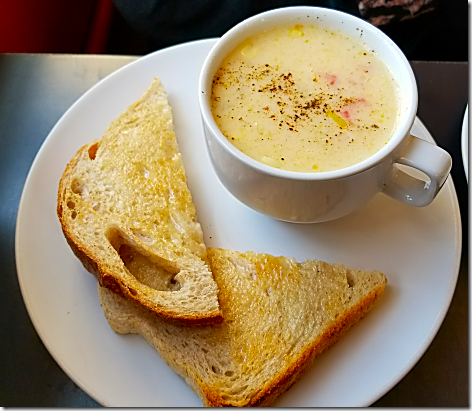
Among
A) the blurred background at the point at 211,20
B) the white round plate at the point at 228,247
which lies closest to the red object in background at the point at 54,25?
the blurred background at the point at 211,20

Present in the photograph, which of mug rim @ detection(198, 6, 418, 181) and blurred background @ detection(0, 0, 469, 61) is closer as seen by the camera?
mug rim @ detection(198, 6, 418, 181)

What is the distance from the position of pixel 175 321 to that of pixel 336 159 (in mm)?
464

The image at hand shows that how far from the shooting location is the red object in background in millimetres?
2053

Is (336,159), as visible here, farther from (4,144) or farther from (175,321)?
(4,144)

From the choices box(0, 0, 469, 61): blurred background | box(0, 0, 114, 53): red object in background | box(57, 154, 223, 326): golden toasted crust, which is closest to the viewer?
box(57, 154, 223, 326): golden toasted crust

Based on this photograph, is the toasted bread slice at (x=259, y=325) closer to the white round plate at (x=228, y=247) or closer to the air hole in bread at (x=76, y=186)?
the white round plate at (x=228, y=247)

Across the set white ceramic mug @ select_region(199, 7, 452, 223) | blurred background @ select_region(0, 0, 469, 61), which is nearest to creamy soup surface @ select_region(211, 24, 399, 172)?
white ceramic mug @ select_region(199, 7, 452, 223)

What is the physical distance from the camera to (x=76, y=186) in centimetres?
126

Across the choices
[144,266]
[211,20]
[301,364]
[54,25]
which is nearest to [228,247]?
[144,266]

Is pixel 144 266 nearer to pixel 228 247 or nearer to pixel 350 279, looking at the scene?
pixel 228 247

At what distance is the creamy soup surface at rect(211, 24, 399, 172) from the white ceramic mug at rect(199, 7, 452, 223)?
0.02m

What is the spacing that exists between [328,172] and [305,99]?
0.20 m

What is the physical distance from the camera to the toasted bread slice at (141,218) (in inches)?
43.3

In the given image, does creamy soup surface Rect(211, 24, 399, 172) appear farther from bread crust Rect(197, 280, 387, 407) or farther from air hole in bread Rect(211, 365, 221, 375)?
air hole in bread Rect(211, 365, 221, 375)
